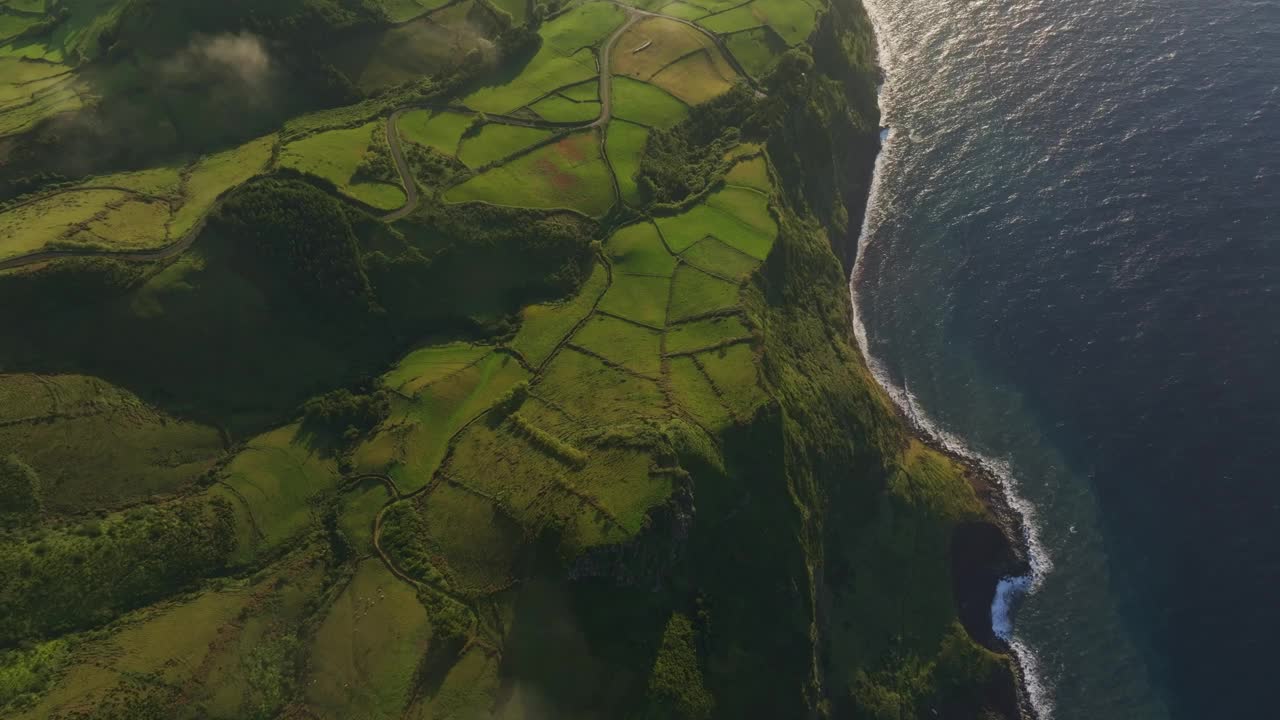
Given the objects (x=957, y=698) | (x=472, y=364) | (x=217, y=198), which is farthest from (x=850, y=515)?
(x=217, y=198)

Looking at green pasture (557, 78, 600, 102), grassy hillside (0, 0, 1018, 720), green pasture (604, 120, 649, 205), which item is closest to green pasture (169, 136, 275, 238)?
grassy hillside (0, 0, 1018, 720)

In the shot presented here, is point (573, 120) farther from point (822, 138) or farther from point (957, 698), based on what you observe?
point (957, 698)

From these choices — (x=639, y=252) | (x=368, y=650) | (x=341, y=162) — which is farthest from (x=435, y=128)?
(x=368, y=650)

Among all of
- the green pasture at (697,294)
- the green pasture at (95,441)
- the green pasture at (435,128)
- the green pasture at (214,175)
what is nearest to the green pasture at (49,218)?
the green pasture at (214,175)

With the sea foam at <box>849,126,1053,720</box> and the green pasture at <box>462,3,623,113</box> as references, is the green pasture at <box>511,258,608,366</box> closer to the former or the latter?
the green pasture at <box>462,3,623,113</box>

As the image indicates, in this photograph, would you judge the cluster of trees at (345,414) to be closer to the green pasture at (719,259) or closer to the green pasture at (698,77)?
the green pasture at (719,259)
